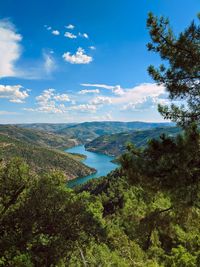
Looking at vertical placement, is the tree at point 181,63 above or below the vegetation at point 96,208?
above

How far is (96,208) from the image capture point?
1650 cm

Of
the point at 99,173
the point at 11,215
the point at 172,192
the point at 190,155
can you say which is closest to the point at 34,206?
the point at 11,215

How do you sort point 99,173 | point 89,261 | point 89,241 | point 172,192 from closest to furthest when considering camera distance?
1. point 172,192
2. point 89,261
3. point 89,241
4. point 99,173

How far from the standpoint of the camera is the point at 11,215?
14273 millimetres

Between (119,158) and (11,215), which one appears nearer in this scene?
(119,158)

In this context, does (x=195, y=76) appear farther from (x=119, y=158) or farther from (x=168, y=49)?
(x=119, y=158)

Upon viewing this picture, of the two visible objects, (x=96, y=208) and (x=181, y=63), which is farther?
(x=96, y=208)

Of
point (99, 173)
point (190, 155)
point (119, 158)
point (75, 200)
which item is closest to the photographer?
point (190, 155)

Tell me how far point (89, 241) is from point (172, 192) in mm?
7096

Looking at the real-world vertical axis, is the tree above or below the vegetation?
above

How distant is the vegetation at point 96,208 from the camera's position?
29.2ft

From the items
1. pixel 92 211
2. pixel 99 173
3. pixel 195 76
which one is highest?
pixel 195 76

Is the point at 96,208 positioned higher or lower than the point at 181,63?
lower

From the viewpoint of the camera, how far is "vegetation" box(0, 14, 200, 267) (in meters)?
8.90
